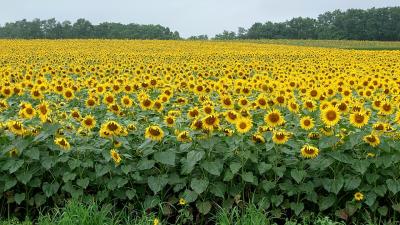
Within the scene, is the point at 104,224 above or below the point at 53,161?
below

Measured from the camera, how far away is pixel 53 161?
5.84 meters

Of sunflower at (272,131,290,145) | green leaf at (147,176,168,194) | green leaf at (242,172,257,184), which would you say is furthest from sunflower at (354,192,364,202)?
green leaf at (147,176,168,194)

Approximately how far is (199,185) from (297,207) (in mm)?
Answer: 1000

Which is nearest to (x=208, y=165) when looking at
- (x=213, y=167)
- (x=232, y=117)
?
(x=213, y=167)

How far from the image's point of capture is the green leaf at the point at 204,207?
5.54 meters

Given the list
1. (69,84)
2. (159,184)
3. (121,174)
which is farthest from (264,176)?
(69,84)

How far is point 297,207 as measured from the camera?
561 cm

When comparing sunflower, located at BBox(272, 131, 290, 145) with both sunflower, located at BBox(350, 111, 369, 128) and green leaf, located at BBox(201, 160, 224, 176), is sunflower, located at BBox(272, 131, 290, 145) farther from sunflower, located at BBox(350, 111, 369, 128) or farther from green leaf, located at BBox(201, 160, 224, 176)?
sunflower, located at BBox(350, 111, 369, 128)

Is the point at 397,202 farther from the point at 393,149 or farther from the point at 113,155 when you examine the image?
the point at 113,155

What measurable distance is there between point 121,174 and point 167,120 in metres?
0.81

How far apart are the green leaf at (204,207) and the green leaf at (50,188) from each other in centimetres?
147

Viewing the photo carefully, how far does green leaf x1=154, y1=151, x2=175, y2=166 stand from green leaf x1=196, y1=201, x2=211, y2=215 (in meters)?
0.50

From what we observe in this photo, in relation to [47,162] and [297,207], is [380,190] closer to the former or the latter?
[297,207]

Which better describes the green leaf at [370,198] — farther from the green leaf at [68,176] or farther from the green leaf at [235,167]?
the green leaf at [68,176]
